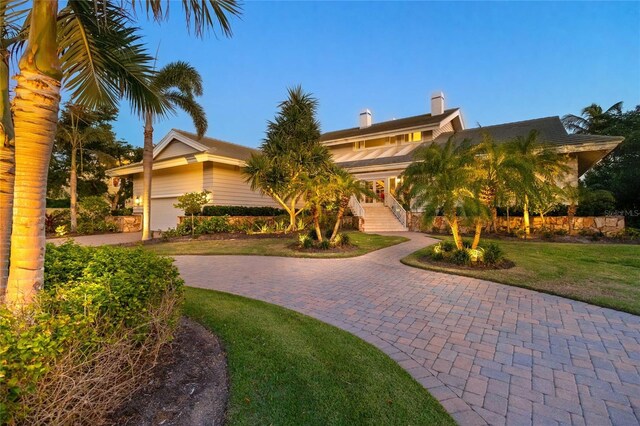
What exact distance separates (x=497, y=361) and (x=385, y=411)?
1.64 m

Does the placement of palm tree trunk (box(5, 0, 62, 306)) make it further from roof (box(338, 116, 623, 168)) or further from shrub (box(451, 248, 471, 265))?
roof (box(338, 116, 623, 168))

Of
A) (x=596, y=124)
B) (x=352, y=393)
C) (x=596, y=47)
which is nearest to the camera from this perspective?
(x=352, y=393)

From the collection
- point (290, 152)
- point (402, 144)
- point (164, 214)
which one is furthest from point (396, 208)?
point (164, 214)

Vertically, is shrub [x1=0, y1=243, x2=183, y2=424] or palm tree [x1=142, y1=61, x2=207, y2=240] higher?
palm tree [x1=142, y1=61, x2=207, y2=240]

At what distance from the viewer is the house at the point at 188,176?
51.8 ft

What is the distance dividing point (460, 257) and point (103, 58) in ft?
26.7

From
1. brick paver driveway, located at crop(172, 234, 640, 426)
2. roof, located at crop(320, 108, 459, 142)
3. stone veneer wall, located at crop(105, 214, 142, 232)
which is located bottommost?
brick paver driveway, located at crop(172, 234, 640, 426)

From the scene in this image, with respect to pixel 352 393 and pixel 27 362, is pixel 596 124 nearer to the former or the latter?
pixel 352 393

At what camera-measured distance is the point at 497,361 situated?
302 centimetres

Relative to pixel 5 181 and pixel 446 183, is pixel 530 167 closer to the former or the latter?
pixel 446 183

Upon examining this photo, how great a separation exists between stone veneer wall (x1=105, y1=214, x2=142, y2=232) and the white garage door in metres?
1.04

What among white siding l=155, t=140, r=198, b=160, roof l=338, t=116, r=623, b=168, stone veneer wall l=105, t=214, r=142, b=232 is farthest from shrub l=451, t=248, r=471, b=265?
stone veneer wall l=105, t=214, r=142, b=232

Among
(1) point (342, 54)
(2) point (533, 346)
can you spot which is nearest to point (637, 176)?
(1) point (342, 54)

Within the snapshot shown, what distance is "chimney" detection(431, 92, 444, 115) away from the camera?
2159 cm
